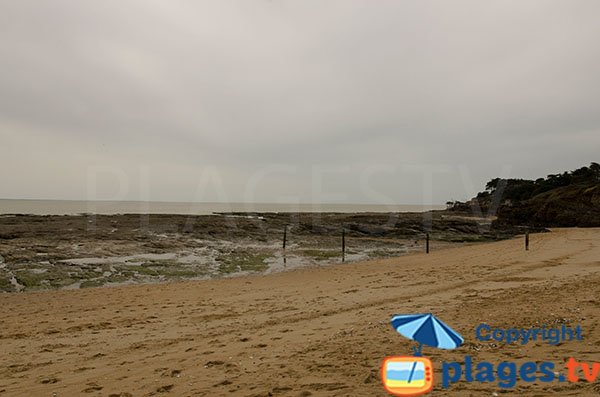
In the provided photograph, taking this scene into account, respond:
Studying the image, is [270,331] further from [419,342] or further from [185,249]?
[185,249]

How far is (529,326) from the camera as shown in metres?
7.22

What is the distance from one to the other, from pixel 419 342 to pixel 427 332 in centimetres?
16

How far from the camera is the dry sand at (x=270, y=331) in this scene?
18.6 ft

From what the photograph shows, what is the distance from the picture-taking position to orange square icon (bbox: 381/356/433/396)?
4059mm

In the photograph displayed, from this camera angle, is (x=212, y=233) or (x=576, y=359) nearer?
(x=576, y=359)

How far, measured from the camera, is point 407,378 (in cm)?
421

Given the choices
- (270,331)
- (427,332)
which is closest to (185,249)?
(270,331)

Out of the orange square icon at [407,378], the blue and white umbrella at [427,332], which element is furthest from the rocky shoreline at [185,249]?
the blue and white umbrella at [427,332]

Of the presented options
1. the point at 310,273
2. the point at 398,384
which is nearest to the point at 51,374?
the point at 398,384

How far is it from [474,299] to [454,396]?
6.21m

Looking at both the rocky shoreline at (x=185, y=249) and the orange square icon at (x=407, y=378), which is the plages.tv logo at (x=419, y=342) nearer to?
the orange square icon at (x=407, y=378)

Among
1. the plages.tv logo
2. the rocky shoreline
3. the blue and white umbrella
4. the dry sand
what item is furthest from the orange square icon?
the rocky shoreline

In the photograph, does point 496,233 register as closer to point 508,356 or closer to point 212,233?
point 212,233

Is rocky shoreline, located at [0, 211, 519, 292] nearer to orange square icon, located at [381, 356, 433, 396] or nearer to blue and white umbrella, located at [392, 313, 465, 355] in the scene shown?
orange square icon, located at [381, 356, 433, 396]
